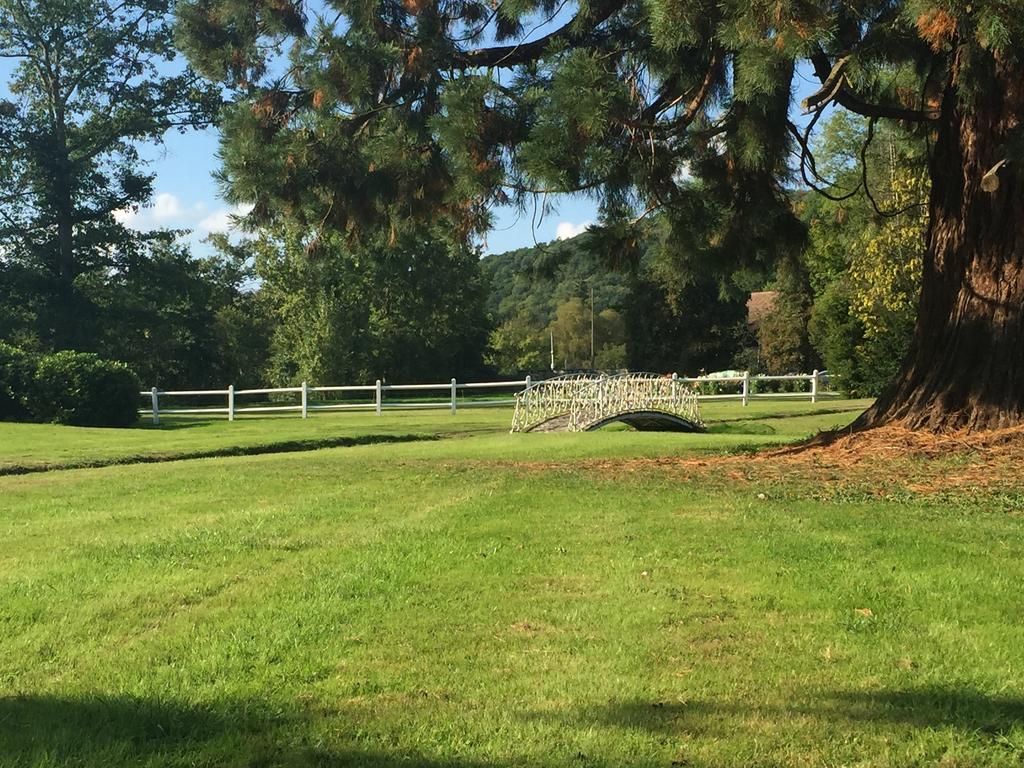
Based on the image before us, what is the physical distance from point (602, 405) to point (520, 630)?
17.5 m

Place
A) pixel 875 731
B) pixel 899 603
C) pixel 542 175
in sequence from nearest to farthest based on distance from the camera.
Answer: pixel 875 731, pixel 899 603, pixel 542 175

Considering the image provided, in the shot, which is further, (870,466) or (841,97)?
(841,97)

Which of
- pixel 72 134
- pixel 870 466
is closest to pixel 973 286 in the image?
pixel 870 466

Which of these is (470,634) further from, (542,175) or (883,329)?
(883,329)

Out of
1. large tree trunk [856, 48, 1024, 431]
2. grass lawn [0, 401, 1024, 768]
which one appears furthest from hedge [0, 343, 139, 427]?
large tree trunk [856, 48, 1024, 431]

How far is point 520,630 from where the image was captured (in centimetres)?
457

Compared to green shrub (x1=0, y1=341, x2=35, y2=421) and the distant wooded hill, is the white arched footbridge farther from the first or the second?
green shrub (x1=0, y1=341, x2=35, y2=421)

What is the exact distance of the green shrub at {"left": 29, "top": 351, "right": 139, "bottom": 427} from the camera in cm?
2552

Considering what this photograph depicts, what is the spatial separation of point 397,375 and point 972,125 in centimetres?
4430

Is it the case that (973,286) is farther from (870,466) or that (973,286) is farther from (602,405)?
(602,405)

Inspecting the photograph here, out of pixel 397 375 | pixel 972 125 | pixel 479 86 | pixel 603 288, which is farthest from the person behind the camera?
pixel 603 288

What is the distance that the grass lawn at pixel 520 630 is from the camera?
3.31m

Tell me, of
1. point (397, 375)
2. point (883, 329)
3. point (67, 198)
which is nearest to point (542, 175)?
point (883, 329)

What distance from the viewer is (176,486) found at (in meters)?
10.8
